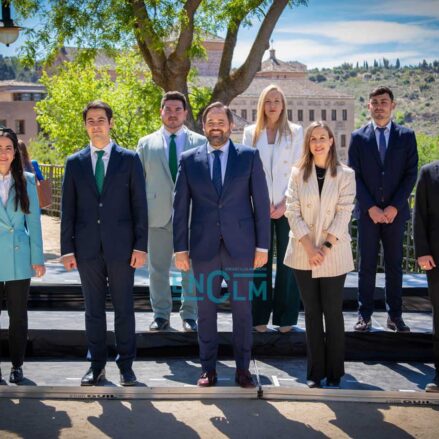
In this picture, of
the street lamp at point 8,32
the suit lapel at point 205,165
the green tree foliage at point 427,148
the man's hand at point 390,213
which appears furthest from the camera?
the green tree foliage at point 427,148

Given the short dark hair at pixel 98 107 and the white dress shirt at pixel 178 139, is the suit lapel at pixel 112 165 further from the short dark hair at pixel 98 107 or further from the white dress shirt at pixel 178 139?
the white dress shirt at pixel 178 139

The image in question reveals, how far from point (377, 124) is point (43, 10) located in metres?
10.00

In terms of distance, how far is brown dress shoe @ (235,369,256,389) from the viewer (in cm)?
515

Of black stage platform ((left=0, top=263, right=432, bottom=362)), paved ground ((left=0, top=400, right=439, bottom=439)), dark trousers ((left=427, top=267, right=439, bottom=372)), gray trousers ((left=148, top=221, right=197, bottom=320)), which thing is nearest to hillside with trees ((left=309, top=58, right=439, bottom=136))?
black stage platform ((left=0, top=263, right=432, bottom=362))

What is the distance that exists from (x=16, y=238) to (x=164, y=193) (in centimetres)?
128

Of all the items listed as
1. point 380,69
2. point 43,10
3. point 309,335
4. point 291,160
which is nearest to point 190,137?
point 291,160

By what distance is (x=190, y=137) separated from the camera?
6219mm

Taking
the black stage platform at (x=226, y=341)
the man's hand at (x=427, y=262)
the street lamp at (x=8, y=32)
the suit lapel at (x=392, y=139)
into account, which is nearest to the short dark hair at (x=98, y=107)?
the black stage platform at (x=226, y=341)

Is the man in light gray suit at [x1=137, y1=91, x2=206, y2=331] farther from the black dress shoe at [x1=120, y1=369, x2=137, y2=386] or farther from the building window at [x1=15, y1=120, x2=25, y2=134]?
the building window at [x1=15, y1=120, x2=25, y2=134]

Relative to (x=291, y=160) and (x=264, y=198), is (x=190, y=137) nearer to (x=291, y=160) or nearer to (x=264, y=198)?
(x=291, y=160)

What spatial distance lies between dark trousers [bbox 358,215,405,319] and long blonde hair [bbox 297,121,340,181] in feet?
3.26

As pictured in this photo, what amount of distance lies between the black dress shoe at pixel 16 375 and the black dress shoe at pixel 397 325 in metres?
2.86

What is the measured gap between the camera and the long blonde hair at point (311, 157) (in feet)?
16.9

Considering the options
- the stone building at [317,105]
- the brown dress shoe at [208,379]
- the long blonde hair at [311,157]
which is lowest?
the brown dress shoe at [208,379]
